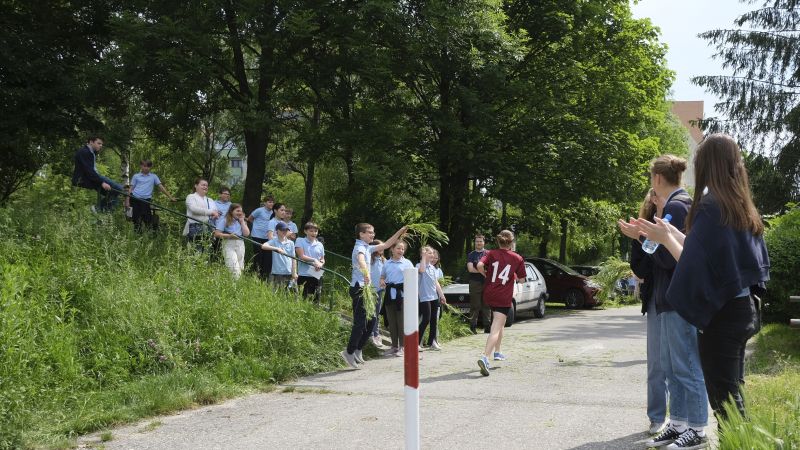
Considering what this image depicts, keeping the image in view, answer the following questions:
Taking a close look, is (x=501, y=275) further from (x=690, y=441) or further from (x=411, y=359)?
(x=411, y=359)

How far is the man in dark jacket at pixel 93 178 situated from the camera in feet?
41.5

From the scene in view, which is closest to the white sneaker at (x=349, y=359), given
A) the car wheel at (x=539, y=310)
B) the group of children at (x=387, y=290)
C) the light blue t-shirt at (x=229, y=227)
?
the group of children at (x=387, y=290)

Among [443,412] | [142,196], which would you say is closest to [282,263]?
[142,196]

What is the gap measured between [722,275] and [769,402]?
226 cm

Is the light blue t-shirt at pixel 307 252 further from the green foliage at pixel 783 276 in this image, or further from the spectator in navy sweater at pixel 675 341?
the spectator in navy sweater at pixel 675 341

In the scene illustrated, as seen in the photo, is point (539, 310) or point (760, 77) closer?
point (539, 310)

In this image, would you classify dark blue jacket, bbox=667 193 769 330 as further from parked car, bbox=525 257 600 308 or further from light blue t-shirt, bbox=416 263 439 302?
parked car, bbox=525 257 600 308

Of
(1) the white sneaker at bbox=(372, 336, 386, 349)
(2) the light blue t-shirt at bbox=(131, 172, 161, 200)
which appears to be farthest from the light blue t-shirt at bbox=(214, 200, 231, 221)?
(1) the white sneaker at bbox=(372, 336, 386, 349)

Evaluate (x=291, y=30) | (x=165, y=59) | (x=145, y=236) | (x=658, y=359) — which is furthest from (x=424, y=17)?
(x=658, y=359)

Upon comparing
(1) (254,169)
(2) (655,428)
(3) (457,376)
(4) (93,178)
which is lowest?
(3) (457,376)

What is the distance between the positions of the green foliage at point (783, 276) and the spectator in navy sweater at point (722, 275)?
9.77 metres

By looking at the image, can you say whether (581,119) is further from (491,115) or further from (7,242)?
(7,242)

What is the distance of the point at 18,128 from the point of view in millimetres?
18953

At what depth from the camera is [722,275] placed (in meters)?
4.89
